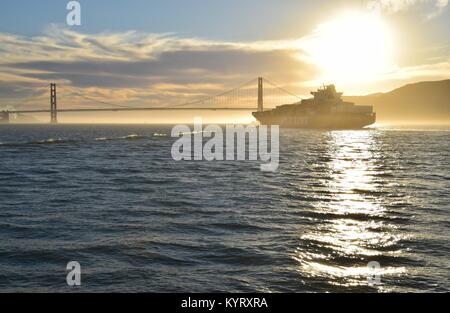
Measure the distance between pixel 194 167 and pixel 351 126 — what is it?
172781mm

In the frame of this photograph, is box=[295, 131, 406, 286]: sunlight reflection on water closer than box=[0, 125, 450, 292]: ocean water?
No

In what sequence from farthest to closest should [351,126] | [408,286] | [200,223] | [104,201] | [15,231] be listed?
[351,126]
[104,201]
[200,223]
[15,231]
[408,286]

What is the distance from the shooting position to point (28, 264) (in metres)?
11.6

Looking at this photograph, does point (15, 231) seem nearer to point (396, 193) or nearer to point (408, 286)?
point (408, 286)

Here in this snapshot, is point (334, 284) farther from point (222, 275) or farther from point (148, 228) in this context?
point (148, 228)

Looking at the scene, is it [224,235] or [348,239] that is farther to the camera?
[224,235]

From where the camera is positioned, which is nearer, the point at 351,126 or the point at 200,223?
the point at 200,223

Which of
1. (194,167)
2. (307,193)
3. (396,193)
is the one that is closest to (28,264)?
(307,193)

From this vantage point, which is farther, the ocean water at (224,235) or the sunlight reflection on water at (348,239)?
the sunlight reflection on water at (348,239)

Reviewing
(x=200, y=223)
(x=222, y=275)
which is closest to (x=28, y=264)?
(x=222, y=275)
